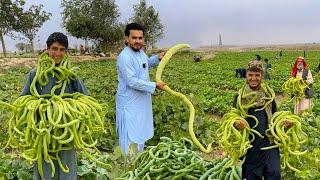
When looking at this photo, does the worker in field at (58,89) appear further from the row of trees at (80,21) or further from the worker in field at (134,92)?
the row of trees at (80,21)

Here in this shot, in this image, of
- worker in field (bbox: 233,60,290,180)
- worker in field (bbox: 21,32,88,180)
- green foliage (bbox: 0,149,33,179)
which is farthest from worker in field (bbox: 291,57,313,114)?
worker in field (bbox: 21,32,88,180)

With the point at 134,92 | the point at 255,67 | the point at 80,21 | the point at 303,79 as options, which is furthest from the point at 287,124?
the point at 80,21

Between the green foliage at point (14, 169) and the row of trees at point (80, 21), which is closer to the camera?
the green foliage at point (14, 169)

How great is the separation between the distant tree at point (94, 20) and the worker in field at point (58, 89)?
120 ft

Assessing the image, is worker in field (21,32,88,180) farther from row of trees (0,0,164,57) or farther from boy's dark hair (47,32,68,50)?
row of trees (0,0,164,57)

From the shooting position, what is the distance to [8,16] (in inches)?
1515

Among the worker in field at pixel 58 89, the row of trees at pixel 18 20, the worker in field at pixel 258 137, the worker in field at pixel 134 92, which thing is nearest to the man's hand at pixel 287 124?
the worker in field at pixel 258 137

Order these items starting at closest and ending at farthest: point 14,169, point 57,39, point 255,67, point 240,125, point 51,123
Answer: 1. point 51,123
2. point 57,39
3. point 240,125
4. point 255,67
5. point 14,169

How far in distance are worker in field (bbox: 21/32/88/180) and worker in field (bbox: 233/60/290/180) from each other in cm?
127

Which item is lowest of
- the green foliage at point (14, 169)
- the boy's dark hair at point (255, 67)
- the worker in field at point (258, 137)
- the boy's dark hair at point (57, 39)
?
the green foliage at point (14, 169)

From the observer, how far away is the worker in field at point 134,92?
5.19 meters

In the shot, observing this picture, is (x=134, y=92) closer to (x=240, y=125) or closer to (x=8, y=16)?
(x=240, y=125)

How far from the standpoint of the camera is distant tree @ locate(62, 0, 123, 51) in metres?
40.1

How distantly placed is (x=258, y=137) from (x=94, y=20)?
3704 cm
